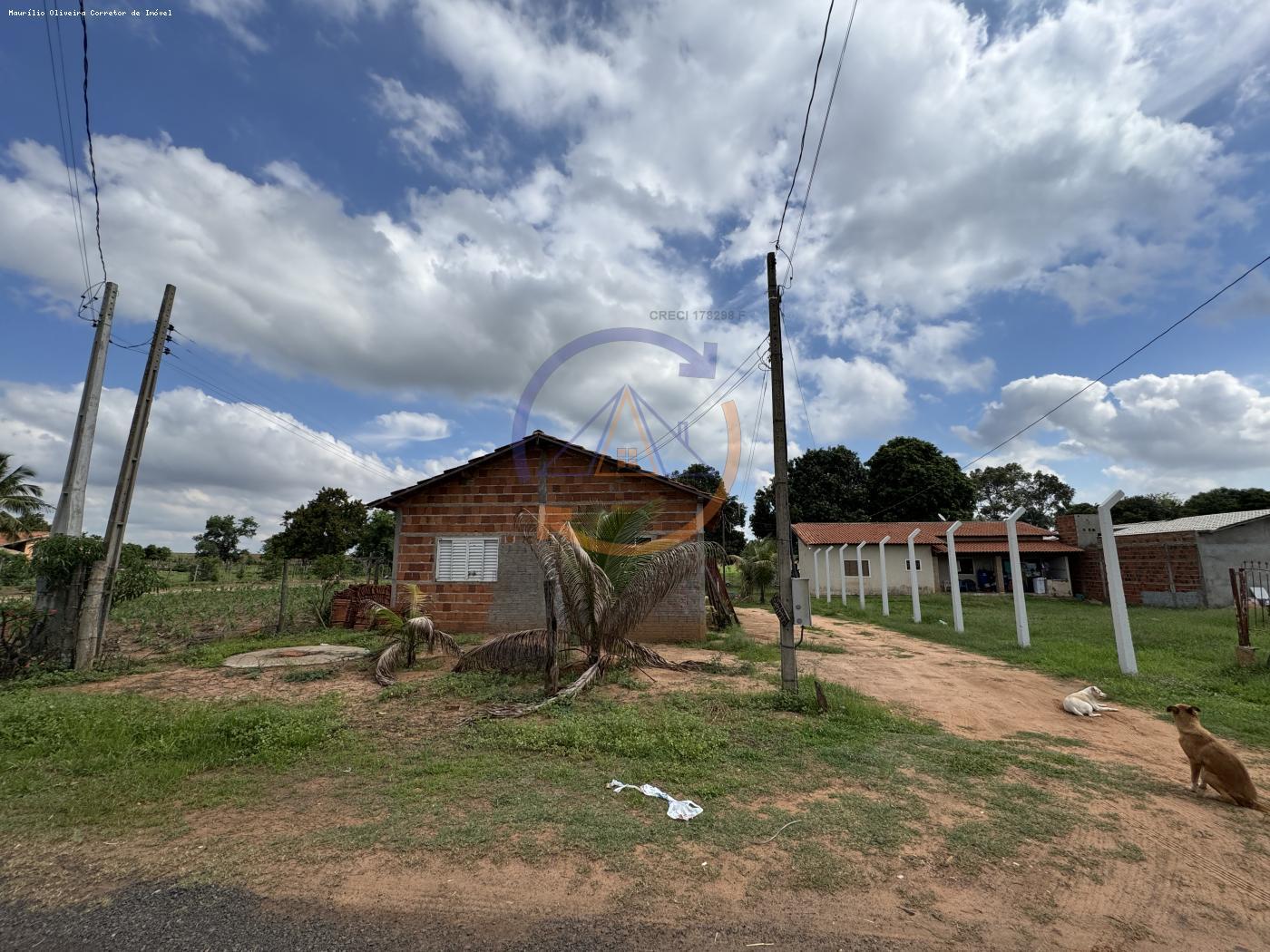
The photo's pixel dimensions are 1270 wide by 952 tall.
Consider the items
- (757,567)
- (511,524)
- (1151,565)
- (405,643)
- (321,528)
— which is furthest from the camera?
(321,528)

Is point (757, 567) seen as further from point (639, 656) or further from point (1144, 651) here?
point (639, 656)

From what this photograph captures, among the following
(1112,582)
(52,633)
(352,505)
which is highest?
(352,505)

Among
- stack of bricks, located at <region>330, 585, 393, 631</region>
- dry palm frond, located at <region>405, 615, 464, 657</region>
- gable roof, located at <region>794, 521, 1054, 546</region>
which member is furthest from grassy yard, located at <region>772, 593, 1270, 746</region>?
stack of bricks, located at <region>330, 585, 393, 631</region>

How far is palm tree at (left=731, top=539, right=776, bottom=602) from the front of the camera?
24.0 m

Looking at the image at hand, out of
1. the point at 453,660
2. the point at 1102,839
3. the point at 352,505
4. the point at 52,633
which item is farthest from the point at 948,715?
the point at 352,505

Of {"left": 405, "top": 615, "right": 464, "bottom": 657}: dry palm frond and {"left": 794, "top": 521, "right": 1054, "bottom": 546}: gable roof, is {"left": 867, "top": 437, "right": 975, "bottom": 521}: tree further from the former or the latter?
{"left": 405, "top": 615, "right": 464, "bottom": 657}: dry palm frond

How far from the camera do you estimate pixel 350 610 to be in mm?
14008

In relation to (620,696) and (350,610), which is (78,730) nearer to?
(620,696)

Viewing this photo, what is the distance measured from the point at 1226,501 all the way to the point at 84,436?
6224 centimetres

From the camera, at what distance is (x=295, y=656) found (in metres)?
10.3

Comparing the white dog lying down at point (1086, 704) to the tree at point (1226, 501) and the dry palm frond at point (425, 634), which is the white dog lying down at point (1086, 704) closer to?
the dry palm frond at point (425, 634)

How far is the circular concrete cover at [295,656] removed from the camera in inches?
378

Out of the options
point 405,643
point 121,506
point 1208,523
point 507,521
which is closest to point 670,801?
point 405,643

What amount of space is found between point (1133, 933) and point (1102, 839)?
1.10 meters
